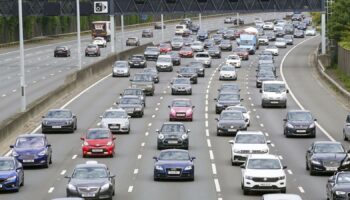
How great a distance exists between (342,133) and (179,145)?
1232 cm

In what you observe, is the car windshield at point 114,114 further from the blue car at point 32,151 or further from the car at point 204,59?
the car at point 204,59

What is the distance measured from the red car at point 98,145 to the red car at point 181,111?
15989 mm

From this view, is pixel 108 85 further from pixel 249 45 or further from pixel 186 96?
pixel 249 45

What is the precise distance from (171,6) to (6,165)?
86.8m

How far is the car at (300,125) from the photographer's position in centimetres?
5850

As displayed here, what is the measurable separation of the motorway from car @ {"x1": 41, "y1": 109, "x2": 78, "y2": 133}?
0.56 m

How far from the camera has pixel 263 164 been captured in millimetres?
39781

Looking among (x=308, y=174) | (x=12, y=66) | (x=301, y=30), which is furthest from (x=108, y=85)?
(x=301, y=30)

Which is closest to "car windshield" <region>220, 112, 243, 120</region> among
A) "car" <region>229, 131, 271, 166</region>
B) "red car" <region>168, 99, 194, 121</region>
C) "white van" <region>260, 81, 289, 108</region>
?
"red car" <region>168, 99, 194, 121</region>

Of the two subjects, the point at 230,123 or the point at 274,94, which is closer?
the point at 230,123

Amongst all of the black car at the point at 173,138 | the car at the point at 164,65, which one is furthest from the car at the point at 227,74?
the black car at the point at 173,138

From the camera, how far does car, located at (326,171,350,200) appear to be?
113 feet

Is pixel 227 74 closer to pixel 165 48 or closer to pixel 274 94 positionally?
pixel 274 94

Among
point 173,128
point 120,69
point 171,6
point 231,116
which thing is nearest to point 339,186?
point 173,128
